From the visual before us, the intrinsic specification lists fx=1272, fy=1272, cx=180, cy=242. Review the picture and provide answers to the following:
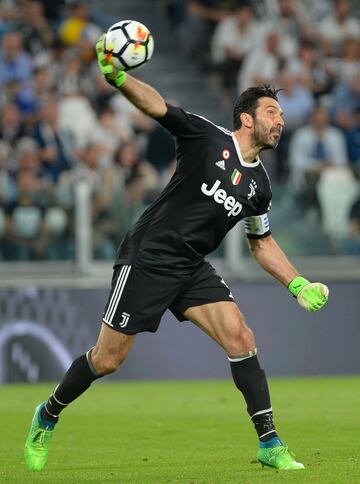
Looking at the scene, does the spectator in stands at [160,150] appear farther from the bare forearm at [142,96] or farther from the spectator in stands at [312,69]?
the bare forearm at [142,96]

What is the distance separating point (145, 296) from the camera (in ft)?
26.6

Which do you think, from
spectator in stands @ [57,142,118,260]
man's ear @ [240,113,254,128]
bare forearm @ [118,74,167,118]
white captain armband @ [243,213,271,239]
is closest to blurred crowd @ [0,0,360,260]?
spectator in stands @ [57,142,118,260]

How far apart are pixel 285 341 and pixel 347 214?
187 cm

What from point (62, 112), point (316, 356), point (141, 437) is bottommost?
point (316, 356)

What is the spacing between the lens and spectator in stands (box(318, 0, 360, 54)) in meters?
21.1

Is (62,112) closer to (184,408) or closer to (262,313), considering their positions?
(262,313)

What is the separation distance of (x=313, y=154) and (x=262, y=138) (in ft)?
32.0

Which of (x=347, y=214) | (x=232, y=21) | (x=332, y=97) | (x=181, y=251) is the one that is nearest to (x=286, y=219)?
(x=347, y=214)

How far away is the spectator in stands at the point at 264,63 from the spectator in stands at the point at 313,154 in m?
1.40

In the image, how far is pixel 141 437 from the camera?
33.9 feet

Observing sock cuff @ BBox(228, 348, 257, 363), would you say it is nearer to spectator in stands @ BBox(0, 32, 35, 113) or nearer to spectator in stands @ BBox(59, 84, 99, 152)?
spectator in stands @ BBox(59, 84, 99, 152)

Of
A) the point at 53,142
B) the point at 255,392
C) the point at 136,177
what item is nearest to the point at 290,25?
the point at 53,142

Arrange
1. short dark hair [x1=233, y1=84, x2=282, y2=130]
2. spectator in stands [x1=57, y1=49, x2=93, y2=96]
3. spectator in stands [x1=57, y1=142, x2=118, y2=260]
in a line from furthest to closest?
spectator in stands [x1=57, y1=49, x2=93, y2=96] → spectator in stands [x1=57, y1=142, x2=118, y2=260] → short dark hair [x1=233, y1=84, x2=282, y2=130]

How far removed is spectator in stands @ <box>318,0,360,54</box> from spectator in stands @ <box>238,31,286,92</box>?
1492 millimetres
